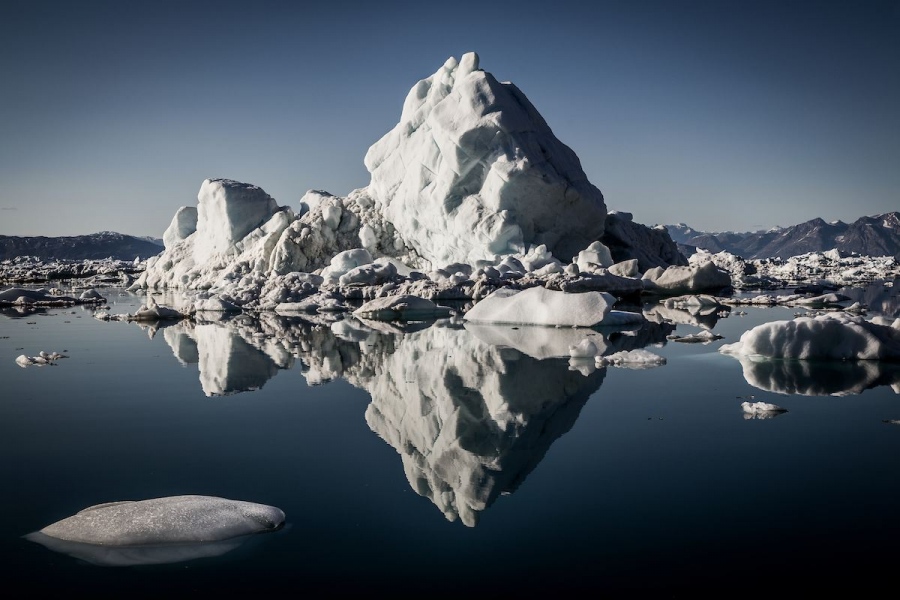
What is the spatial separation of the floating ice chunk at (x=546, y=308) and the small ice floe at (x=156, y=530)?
8.27 metres

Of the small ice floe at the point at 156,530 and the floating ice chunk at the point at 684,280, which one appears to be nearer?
the small ice floe at the point at 156,530

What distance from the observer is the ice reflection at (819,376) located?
5461 mm

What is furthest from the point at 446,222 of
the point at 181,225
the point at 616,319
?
the point at 181,225

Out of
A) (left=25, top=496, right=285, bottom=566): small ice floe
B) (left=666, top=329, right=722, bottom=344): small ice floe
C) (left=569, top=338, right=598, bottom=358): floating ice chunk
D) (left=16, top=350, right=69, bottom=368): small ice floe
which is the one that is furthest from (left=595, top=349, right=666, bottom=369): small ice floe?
(left=16, top=350, right=69, bottom=368): small ice floe

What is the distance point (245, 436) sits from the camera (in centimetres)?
410

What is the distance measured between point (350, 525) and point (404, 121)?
27.0 meters

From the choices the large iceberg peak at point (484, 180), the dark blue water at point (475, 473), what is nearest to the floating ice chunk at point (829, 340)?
the dark blue water at point (475, 473)

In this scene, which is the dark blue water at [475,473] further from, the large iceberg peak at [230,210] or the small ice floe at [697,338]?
the large iceberg peak at [230,210]

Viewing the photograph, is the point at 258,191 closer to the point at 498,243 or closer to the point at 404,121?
the point at 404,121

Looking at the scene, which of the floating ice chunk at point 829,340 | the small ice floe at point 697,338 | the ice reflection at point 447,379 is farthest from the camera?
the small ice floe at point 697,338

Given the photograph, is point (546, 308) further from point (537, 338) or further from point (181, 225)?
point (181, 225)

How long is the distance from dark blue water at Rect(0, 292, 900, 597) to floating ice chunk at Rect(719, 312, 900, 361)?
1.67ft

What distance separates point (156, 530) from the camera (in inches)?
98.7

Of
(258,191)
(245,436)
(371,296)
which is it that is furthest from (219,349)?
(258,191)
